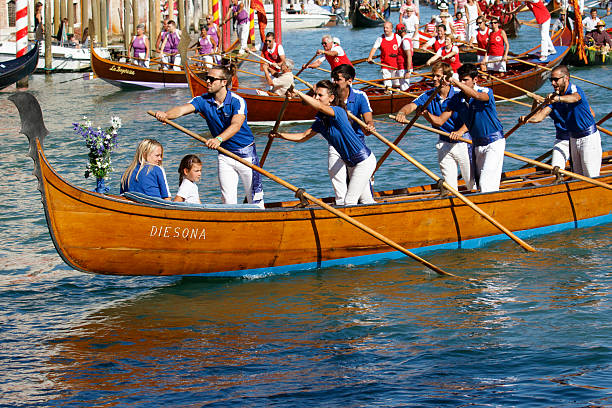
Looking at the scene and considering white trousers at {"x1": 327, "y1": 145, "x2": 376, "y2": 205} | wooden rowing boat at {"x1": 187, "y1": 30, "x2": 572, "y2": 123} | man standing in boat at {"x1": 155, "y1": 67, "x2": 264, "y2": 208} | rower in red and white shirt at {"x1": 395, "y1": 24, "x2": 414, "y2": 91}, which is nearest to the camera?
man standing in boat at {"x1": 155, "y1": 67, "x2": 264, "y2": 208}

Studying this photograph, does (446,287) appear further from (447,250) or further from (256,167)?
(256,167)

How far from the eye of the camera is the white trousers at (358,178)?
9367mm

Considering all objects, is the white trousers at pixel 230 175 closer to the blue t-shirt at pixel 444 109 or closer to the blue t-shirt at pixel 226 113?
the blue t-shirt at pixel 226 113

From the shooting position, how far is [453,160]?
A: 10242mm

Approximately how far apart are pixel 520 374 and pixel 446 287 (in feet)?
7.52

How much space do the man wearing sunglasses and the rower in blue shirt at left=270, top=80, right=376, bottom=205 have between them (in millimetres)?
2261

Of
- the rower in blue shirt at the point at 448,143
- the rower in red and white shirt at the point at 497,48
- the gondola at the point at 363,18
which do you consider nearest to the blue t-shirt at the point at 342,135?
the rower in blue shirt at the point at 448,143

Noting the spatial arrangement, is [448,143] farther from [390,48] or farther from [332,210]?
[390,48]

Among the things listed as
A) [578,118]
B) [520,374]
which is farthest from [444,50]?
[520,374]

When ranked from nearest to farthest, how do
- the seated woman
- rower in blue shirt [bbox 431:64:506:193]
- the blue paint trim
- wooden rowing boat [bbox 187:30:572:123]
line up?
the seated woman, the blue paint trim, rower in blue shirt [bbox 431:64:506:193], wooden rowing boat [bbox 187:30:572:123]

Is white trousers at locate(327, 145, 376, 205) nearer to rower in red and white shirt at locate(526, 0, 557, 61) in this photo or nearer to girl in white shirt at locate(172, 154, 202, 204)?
girl in white shirt at locate(172, 154, 202, 204)

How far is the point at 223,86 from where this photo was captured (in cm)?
887

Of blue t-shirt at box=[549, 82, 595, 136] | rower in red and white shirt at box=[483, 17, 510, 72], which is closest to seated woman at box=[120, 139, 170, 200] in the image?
blue t-shirt at box=[549, 82, 595, 136]

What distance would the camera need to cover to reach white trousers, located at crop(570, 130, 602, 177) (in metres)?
10.6
